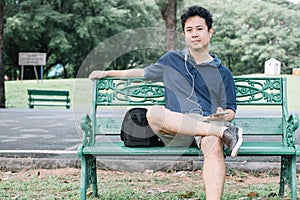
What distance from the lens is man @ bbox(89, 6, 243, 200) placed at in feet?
11.6

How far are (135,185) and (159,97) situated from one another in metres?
0.80

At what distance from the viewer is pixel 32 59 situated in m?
24.6

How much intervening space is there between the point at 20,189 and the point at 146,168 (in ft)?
4.07

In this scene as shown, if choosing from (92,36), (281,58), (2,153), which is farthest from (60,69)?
(2,153)

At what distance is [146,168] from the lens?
5.00 metres

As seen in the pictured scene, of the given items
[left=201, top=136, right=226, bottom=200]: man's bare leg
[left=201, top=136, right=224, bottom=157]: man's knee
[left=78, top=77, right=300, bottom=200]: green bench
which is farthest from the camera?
[left=78, top=77, right=300, bottom=200]: green bench

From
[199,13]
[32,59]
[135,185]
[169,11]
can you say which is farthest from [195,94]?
[32,59]

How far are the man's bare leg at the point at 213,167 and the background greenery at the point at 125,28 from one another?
60.0 ft

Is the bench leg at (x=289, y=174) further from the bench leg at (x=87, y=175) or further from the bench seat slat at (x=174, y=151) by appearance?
the bench leg at (x=87, y=175)

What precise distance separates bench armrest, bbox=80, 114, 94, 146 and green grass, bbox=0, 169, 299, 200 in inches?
19.5

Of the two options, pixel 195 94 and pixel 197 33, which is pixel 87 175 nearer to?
pixel 195 94

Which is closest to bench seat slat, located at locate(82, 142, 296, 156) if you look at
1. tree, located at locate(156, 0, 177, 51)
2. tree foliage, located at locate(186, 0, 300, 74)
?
tree, located at locate(156, 0, 177, 51)

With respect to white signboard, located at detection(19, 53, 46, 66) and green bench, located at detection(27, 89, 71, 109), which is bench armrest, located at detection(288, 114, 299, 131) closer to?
green bench, located at detection(27, 89, 71, 109)

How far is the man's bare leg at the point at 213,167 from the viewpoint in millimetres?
3268
